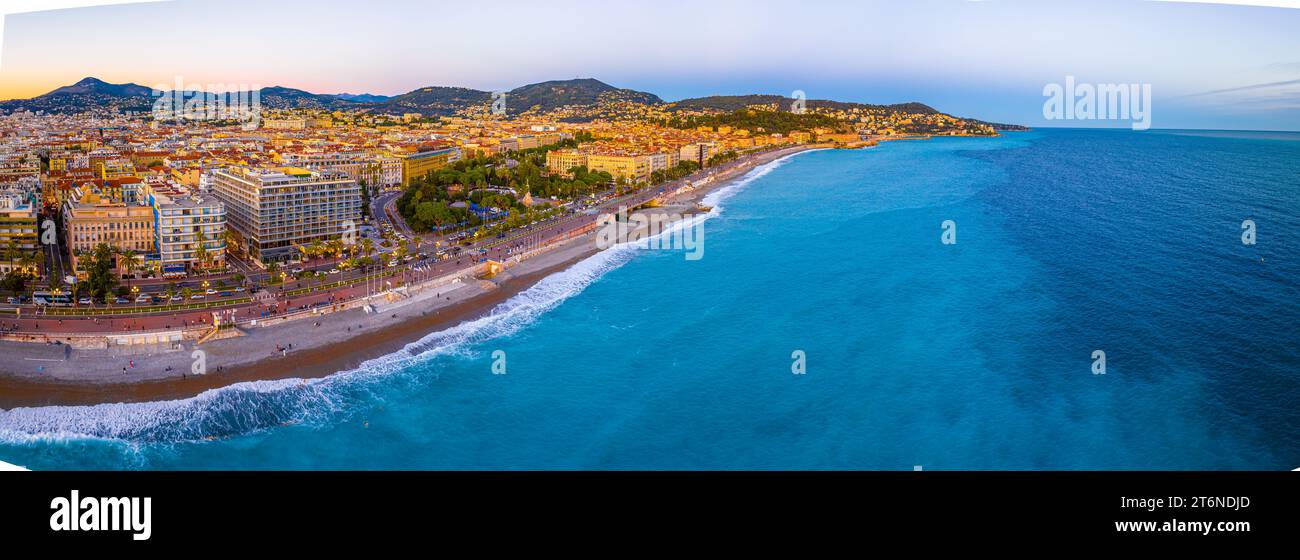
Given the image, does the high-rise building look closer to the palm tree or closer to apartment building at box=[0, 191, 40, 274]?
the palm tree

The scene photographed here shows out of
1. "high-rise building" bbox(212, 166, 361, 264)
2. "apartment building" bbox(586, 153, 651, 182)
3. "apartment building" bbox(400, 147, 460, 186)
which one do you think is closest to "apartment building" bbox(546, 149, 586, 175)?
"apartment building" bbox(586, 153, 651, 182)

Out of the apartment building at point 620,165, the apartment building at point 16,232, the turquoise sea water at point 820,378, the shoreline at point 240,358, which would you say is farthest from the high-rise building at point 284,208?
the apartment building at point 620,165

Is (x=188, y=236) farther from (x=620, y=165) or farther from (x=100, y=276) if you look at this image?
(x=620, y=165)

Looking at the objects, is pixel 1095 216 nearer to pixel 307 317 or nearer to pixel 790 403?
pixel 790 403

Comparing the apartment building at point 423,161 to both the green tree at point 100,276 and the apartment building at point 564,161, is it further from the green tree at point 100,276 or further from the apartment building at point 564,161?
the green tree at point 100,276
